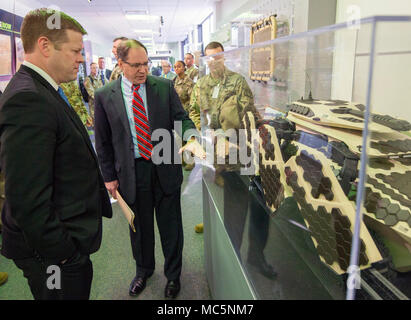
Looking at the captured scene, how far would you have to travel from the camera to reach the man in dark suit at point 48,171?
0.90 m

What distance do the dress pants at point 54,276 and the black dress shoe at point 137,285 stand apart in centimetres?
92

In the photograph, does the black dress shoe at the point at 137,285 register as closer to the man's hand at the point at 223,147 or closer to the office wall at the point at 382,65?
the man's hand at the point at 223,147

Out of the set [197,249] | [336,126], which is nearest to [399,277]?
[336,126]

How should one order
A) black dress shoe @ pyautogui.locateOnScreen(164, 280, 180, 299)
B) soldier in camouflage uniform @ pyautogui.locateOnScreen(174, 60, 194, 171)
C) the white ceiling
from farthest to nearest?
the white ceiling
soldier in camouflage uniform @ pyautogui.locateOnScreen(174, 60, 194, 171)
black dress shoe @ pyautogui.locateOnScreen(164, 280, 180, 299)

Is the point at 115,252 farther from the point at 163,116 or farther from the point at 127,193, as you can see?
the point at 163,116

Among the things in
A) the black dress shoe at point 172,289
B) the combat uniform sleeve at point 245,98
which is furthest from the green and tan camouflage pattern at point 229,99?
the black dress shoe at point 172,289

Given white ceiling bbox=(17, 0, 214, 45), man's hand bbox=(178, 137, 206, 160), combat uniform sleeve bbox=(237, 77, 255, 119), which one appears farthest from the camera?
white ceiling bbox=(17, 0, 214, 45)

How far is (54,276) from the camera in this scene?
1096 mm

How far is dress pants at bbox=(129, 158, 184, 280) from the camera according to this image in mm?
1825

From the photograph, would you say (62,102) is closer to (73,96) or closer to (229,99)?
(229,99)

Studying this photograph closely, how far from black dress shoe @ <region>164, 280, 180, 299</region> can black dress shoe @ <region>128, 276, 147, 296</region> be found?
178mm

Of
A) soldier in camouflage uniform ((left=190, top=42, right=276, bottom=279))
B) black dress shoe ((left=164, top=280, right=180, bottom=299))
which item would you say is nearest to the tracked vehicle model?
soldier in camouflage uniform ((left=190, top=42, right=276, bottom=279))

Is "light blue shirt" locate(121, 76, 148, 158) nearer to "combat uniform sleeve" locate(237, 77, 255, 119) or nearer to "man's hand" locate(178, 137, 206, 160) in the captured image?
"man's hand" locate(178, 137, 206, 160)

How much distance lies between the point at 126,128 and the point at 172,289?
1.07m
